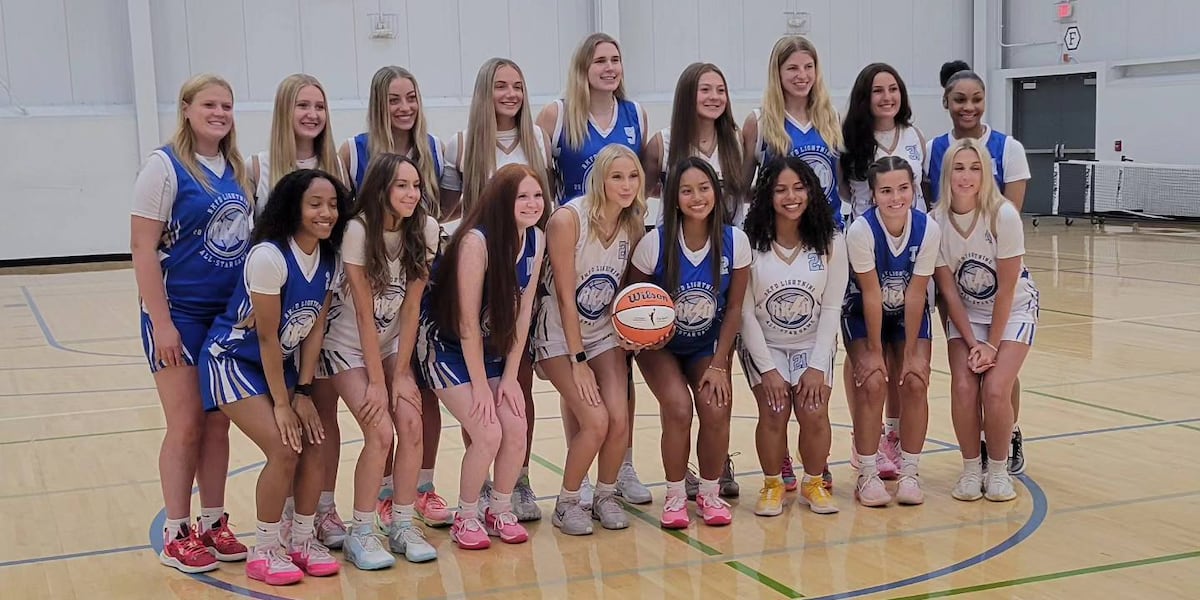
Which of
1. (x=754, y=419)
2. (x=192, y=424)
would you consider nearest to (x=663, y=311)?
(x=192, y=424)

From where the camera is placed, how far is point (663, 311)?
4.53m

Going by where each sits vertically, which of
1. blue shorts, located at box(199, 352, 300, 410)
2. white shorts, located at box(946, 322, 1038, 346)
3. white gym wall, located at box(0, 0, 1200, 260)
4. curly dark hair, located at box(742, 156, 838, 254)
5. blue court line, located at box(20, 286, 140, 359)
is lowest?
blue court line, located at box(20, 286, 140, 359)

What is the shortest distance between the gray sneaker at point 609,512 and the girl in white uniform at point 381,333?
696 mm

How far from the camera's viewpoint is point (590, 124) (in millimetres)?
5188

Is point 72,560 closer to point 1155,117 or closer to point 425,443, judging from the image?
point 425,443

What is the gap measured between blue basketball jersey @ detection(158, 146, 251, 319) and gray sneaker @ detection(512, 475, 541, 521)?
134cm

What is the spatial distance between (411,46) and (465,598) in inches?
563

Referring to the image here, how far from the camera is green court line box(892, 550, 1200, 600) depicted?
12.6 feet

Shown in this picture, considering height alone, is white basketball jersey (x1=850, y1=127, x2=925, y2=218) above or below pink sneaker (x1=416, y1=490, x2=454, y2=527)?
above

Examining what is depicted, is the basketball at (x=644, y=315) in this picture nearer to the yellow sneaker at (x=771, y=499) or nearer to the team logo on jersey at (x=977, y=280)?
the yellow sneaker at (x=771, y=499)

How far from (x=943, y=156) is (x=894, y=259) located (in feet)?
2.13

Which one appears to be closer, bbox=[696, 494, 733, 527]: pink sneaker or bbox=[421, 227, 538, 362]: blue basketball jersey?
bbox=[421, 227, 538, 362]: blue basketball jersey

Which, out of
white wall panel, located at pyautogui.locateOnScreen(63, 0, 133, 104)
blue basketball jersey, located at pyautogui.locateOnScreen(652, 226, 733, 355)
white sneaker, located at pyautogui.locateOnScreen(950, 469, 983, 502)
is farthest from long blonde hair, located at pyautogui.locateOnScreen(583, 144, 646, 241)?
white wall panel, located at pyautogui.locateOnScreen(63, 0, 133, 104)

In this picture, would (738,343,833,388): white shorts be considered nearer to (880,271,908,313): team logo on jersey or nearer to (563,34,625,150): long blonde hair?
(880,271,908,313): team logo on jersey
